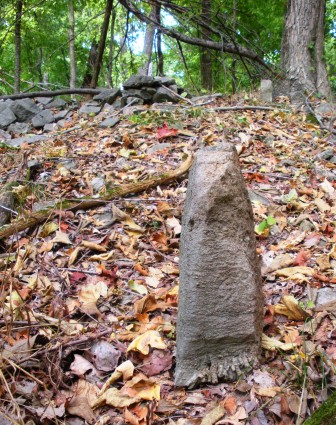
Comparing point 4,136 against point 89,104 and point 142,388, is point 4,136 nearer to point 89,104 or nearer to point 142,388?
point 89,104

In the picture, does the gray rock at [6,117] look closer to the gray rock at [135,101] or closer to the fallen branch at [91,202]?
the gray rock at [135,101]

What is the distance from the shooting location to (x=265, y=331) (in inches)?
99.6

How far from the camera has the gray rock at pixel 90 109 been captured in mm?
7000

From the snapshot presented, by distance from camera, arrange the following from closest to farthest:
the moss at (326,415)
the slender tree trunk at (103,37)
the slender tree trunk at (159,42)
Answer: the moss at (326,415)
the slender tree trunk at (103,37)
the slender tree trunk at (159,42)

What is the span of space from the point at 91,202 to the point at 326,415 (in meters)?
2.90

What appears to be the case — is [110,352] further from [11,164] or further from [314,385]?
[11,164]

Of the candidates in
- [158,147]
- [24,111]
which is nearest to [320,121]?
[158,147]

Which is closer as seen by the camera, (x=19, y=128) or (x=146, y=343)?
(x=146, y=343)

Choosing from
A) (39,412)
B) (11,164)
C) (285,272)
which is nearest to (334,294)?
(285,272)

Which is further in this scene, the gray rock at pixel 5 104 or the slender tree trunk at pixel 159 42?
the slender tree trunk at pixel 159 42

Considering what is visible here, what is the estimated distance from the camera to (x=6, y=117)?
7.10m

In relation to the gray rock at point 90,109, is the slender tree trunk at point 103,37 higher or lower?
higher

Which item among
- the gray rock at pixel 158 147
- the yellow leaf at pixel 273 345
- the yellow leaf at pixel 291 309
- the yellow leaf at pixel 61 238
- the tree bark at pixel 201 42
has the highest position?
the tree bark at pixel 201 42

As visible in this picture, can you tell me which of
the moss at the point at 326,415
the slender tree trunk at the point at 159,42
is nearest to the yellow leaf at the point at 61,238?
the moss at the point at 326,415
